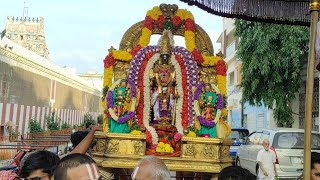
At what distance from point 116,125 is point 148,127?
0.55 meters

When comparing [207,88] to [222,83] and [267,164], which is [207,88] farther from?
[267,164]

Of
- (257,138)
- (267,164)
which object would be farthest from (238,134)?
(267,164)

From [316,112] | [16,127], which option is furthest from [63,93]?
[316,112]

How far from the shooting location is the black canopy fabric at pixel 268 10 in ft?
14.7

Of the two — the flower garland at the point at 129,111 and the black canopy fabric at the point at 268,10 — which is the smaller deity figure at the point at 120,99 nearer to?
the flower garland at the point at 129,111

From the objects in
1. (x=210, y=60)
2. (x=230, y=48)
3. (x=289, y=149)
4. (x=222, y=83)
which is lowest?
(x=289, y=149)

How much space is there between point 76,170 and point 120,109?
14.9 ft

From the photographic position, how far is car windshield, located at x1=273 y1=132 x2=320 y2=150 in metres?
10.1

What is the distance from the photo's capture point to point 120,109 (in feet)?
22.4

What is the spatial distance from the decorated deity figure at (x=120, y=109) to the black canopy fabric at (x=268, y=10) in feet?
9.27

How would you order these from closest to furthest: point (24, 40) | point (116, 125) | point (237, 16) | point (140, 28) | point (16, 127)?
point (237, 16) < point (116, 125) < point (140, 28) < point (16, 127) < point (24, 40)

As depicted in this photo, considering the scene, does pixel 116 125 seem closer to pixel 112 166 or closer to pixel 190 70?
pixel 112 166

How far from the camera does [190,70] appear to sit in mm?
6992

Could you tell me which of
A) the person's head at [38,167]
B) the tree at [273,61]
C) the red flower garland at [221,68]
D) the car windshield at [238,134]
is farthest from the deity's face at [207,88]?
the car windshield at [238,134]
